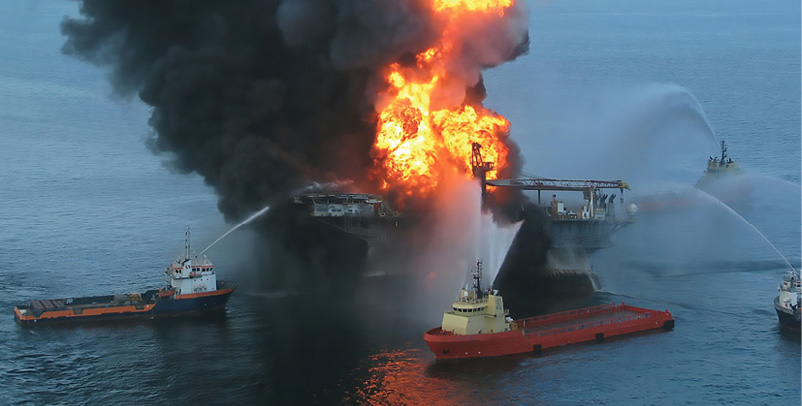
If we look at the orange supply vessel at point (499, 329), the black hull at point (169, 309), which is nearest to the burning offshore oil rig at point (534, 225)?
the orange supply vessel at point (499, 329)

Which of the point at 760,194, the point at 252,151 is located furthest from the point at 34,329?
the point at 760,194

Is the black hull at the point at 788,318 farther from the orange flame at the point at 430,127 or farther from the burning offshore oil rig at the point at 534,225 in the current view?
the orange flame at the point at 430,127

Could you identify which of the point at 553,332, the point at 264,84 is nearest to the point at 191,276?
the point at 264,84

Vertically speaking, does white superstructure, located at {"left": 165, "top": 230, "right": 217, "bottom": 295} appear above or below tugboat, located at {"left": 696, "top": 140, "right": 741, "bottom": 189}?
below

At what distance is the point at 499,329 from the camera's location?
66125 millimetres

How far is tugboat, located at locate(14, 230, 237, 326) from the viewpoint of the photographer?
251 ft

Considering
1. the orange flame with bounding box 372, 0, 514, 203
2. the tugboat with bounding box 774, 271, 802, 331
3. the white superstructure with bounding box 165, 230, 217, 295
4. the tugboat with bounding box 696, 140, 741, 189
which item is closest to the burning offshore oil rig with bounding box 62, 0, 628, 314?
the orange flame with bounding box 372, 0, 514, 203

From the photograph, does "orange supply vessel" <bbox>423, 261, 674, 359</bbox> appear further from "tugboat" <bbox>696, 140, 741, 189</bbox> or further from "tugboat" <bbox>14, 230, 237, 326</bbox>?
"tugboat" <bbox>696, 140, 741, 189</bbox>

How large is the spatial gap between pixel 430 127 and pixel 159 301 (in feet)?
84.2

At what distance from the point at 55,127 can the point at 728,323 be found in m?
139

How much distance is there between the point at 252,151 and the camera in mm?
84625

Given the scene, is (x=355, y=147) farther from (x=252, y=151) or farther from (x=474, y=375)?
(x=474, y=375)

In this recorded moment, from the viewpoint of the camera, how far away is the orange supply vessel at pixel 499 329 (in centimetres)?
6456

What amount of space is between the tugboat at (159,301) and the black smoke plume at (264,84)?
982 centimetres
